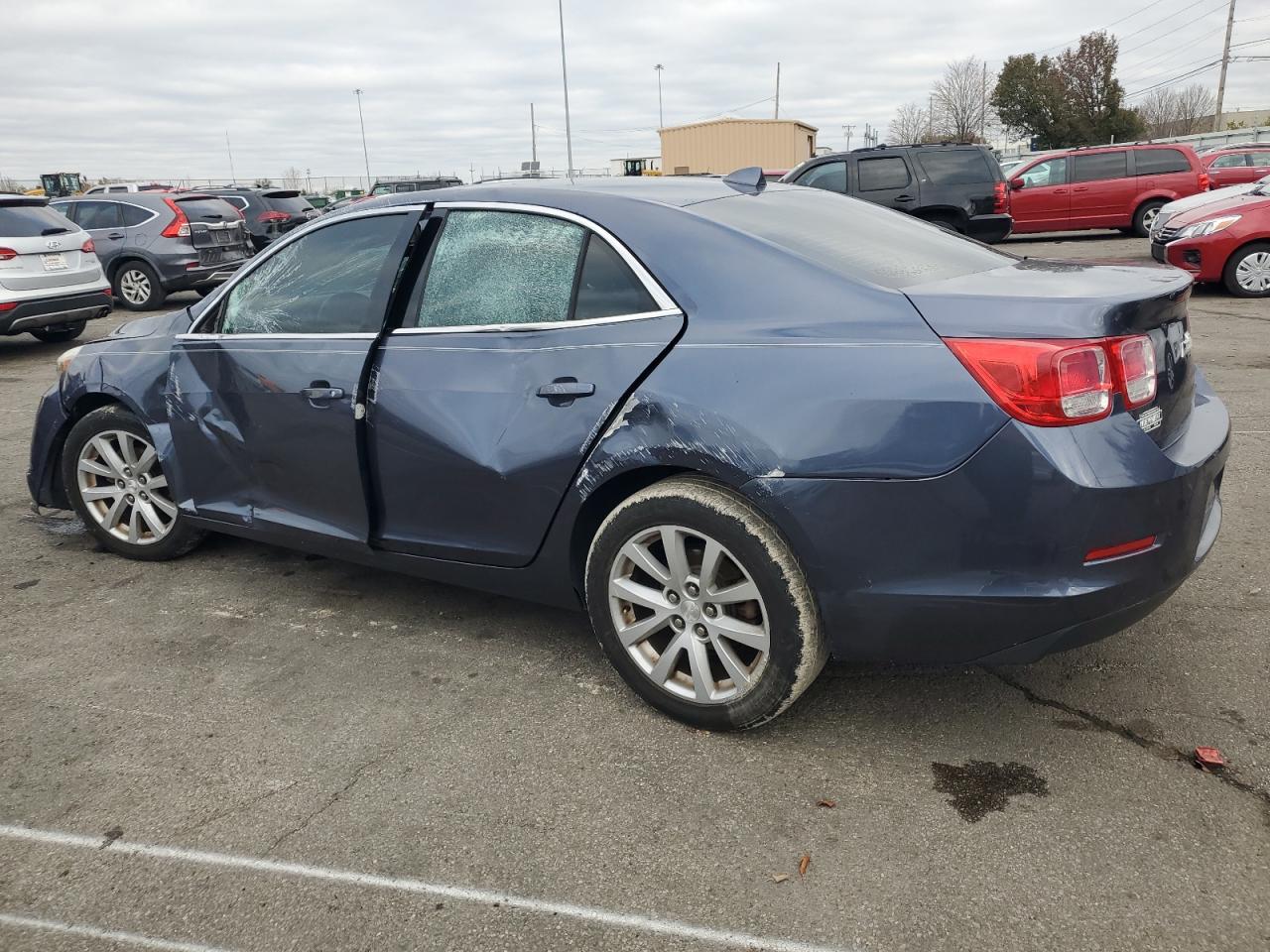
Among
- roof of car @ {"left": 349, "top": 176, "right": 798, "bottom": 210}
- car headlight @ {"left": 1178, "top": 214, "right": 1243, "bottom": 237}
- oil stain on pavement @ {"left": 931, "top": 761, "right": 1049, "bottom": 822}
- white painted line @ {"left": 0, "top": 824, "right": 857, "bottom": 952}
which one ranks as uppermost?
roof of car @ {"left": 349, "top": 176, "right": 798, "bottom": 210}

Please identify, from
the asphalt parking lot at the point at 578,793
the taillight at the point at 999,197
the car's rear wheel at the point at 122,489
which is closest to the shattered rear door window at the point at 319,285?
the car's rear wheel at the point at 122,489

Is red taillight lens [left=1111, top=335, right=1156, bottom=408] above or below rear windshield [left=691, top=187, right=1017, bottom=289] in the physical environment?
below

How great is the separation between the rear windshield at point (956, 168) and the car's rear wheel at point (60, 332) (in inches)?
419

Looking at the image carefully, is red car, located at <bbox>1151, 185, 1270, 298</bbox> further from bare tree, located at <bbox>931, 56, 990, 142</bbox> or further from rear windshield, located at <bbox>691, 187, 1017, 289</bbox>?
bare tree, located at <bbox>931, 56, 990, 142</bbox>

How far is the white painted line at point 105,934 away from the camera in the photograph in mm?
2154

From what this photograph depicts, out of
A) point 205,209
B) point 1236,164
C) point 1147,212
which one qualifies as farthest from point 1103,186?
point 205,209

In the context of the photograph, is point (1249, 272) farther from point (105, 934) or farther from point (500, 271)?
point (105, 934)

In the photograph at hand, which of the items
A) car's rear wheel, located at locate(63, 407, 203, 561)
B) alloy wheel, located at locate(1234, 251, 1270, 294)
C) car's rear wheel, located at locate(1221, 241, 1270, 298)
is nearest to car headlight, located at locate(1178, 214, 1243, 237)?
car's rear wheel, located at locate(1221, 241, 1270, 298)

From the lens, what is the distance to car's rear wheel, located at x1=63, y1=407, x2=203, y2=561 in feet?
14.1

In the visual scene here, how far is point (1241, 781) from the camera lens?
2.56 m

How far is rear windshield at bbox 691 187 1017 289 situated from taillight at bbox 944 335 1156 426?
0.41 meters

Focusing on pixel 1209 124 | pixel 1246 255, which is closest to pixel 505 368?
pixel 1246 255

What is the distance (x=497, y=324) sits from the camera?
3.18m

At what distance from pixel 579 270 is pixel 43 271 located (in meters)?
9.44
